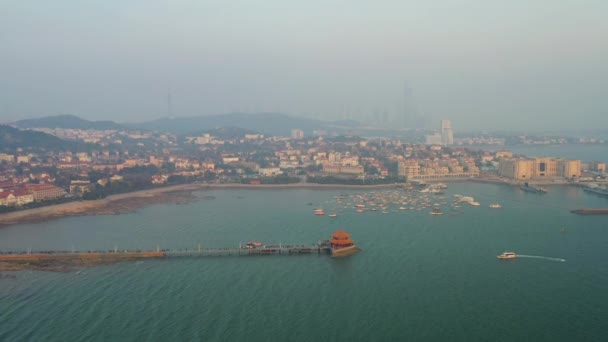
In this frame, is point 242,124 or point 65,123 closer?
point 65,123

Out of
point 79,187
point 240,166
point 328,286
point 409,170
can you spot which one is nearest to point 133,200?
point 79,187

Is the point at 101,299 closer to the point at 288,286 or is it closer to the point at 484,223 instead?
the point at 288,286

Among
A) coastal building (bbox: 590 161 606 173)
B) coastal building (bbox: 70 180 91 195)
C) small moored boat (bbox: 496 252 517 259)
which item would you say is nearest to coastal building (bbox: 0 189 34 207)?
coastal building (bbox: 70 180 91 195)

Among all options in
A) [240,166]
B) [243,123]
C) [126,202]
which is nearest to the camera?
[126,202]

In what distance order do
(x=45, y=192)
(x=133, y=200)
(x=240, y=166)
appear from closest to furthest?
(x=45, y=192) < (x=133, y=200) < (x=240, y=166)

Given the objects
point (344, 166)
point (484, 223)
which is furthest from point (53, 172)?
point (484, 223)

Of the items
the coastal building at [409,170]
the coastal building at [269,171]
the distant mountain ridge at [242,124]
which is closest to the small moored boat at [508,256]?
the coastal building at [409,170]

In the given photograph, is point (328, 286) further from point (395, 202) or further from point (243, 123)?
point (243, 123)

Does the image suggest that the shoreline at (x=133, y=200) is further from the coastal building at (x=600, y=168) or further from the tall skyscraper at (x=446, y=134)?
the tall skyscraper at (x=446, y=134)
